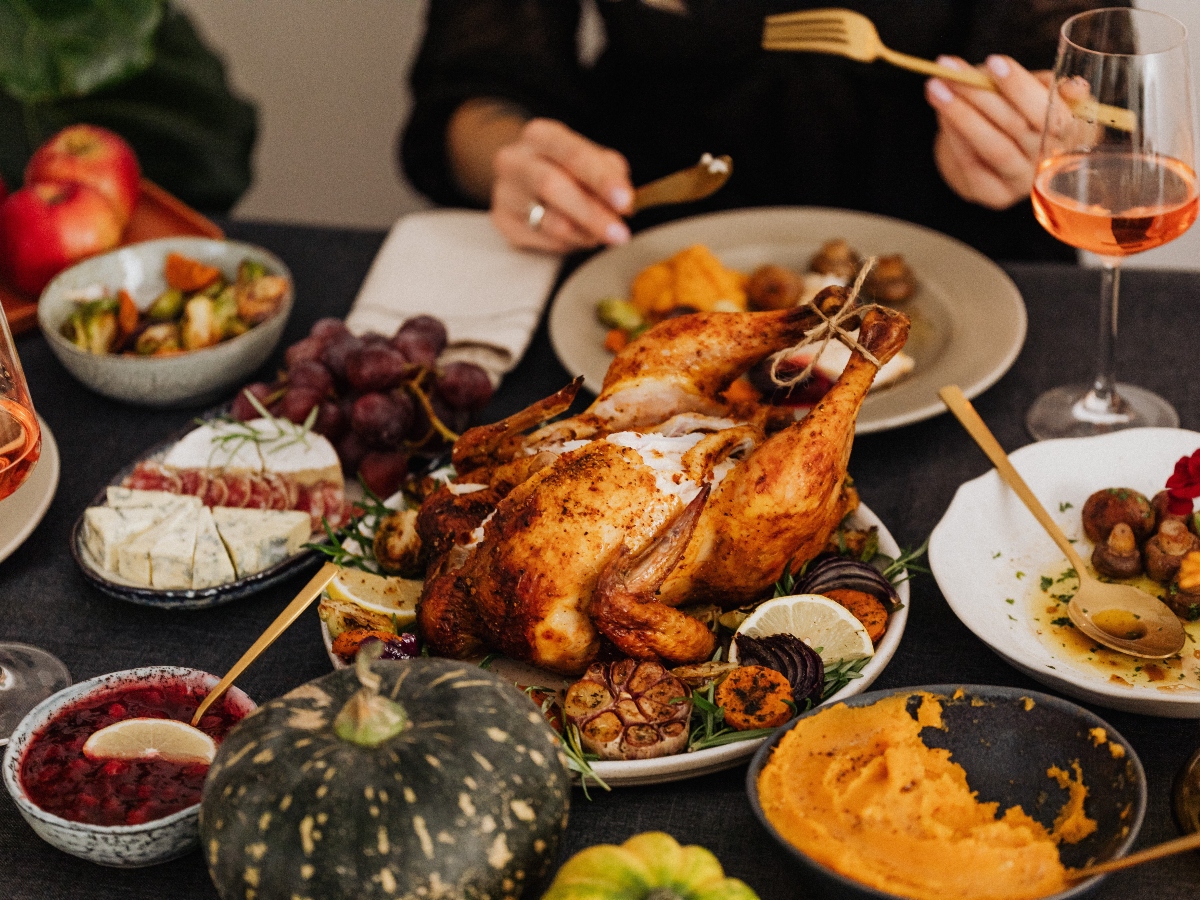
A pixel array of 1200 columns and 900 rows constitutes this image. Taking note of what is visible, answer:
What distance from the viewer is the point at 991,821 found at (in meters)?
1.02

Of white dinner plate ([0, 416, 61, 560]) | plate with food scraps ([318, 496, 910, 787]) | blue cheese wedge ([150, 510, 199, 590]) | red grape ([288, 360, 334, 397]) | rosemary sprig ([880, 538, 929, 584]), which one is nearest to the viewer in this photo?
plate with food scraps ([318, 496, 910, 787])

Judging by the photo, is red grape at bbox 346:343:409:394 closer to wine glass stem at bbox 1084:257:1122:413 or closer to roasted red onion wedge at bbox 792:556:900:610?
roasted red onion wedge at bbox 792:556:900:610

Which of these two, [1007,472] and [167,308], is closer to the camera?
[1007,472]

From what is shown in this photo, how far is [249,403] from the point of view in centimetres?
176

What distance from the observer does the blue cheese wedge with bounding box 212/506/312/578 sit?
4.82 ft

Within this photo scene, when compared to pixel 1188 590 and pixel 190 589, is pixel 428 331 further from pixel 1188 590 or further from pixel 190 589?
pixel 1188 590

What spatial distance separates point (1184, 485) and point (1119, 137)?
0.46m

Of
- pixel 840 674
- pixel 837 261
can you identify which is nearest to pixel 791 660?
pixel 840 674

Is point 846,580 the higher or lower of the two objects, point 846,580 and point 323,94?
the higher

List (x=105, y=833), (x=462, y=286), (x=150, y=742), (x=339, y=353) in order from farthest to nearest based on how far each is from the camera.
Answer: (x=462, y=286) → (x=339, y=353) → (x=150, y=742) → (x=105, y=833)

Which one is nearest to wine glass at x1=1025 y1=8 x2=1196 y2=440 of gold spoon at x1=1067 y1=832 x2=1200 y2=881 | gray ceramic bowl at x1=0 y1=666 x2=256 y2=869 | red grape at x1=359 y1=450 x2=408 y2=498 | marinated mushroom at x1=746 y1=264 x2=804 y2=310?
marinated mushroom at x1=746 y1=264 x2=804 y2=310

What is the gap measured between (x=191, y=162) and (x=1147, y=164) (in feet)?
8.13

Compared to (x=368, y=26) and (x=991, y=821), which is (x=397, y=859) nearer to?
(x=991, y=821)

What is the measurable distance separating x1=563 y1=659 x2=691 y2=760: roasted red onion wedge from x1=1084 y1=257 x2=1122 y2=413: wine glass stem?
2.98 ft
